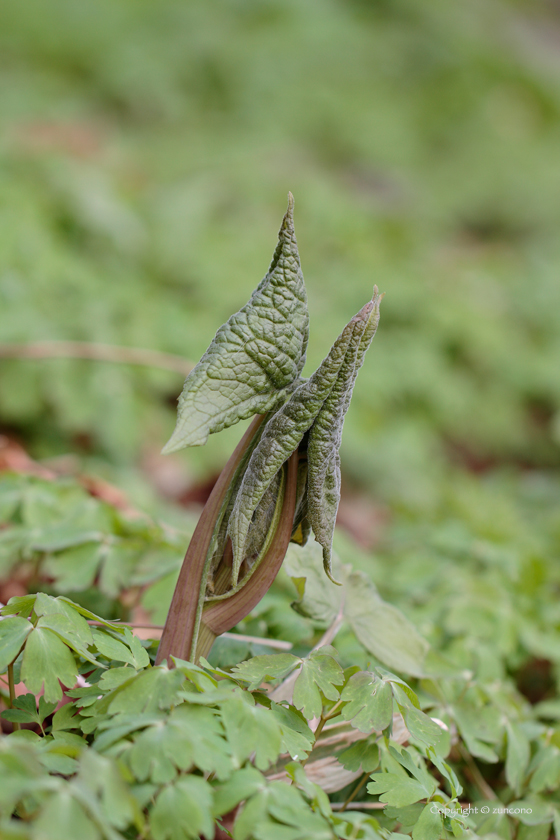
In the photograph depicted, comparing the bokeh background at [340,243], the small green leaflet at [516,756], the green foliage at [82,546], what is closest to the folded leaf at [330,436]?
the green foliage at [82,546]

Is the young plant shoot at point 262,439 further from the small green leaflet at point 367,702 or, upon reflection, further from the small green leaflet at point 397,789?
the small green leaflet at point 397,789

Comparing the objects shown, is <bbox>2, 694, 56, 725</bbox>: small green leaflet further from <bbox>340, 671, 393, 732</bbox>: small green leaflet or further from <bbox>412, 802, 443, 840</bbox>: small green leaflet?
<bbox>412, 802, 443, 840</bbox>: small green leaflet

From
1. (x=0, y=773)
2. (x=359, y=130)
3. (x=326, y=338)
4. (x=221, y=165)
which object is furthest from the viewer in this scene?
(x=359, y=130)

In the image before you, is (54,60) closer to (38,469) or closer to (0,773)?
(38,469)

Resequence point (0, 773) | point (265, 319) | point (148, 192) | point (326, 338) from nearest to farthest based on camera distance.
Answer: point (0, 773) → point (265, 319) → point (326, 338) → point (148, 192)

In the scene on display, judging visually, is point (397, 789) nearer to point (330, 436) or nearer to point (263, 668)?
point (263, 668)

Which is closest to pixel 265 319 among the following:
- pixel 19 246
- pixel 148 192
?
pixel 19 246

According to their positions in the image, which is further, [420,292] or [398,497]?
[420,292]
